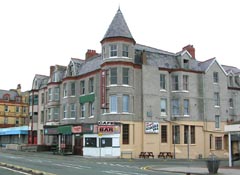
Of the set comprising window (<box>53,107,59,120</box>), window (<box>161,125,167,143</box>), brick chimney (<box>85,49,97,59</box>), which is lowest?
window (<box>161,125,167,143</box>)

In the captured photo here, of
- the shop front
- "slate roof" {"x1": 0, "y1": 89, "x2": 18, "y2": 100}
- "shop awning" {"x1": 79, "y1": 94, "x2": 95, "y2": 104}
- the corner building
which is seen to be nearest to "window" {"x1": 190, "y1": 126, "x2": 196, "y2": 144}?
the corner building

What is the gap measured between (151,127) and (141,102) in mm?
3100

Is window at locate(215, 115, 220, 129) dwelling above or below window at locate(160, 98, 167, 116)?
below

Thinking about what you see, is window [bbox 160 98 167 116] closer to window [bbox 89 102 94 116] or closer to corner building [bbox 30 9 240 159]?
corner building [bbox 30 9 240 159]

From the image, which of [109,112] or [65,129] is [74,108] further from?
[109,112]

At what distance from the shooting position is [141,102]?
153 feet

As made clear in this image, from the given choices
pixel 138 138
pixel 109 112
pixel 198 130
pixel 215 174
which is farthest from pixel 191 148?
pixel 215 174

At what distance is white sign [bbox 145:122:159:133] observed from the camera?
45.9 m

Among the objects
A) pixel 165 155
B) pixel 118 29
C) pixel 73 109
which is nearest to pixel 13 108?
pixel 73 109

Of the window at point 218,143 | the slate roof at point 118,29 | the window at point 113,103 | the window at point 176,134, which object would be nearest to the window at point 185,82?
the window at point 176,134

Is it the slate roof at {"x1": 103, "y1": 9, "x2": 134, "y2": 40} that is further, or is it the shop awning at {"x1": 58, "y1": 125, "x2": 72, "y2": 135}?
the shop awning at {"x1": 58, "y1": 125, "x2": 72, "y2": 135}

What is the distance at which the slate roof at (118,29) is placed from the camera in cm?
4566

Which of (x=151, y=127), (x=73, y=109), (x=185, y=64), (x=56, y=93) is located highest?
(x=185, y=64)

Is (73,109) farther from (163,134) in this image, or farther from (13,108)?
(13,108)
